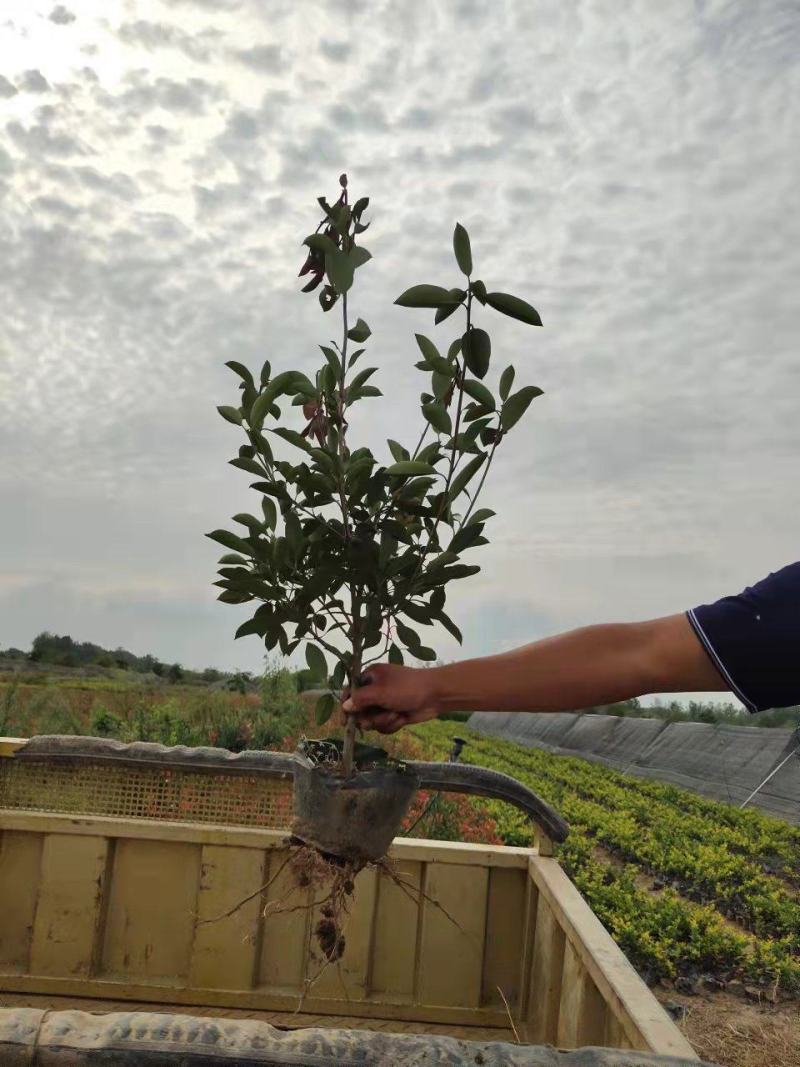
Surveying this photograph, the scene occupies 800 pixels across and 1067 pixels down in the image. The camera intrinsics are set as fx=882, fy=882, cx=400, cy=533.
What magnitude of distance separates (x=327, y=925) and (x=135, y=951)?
114 centimetres

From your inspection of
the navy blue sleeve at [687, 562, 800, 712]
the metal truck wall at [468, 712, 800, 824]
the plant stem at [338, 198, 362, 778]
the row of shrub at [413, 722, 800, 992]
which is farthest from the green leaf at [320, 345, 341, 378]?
the metal truck wall at [468, 712, 800, 824]

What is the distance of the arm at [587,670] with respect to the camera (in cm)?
132

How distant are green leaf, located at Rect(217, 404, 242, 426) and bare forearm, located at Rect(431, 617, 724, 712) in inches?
27.5

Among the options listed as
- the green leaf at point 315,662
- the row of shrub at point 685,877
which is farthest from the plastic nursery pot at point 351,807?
the row of shrub at point 685,877

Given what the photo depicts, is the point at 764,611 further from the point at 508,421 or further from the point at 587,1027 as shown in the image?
the point at 587,1027

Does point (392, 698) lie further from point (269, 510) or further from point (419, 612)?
point (269, 510)

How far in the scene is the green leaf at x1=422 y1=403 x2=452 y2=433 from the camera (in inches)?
65.2

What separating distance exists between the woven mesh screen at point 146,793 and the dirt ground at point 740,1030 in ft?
7.99

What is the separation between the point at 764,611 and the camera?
1.31 m

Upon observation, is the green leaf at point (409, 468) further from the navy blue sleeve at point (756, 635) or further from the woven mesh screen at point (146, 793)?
the woven mesh screen at point (146, 793)

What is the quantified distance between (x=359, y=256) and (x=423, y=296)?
168 mm

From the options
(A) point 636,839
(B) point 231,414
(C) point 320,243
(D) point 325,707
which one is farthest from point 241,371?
(A) point 636,839

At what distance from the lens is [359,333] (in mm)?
1711

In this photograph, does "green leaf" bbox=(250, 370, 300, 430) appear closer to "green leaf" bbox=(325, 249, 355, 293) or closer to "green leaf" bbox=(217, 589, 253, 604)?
"green leaf" bbox=(325, 249, 355, 293)
